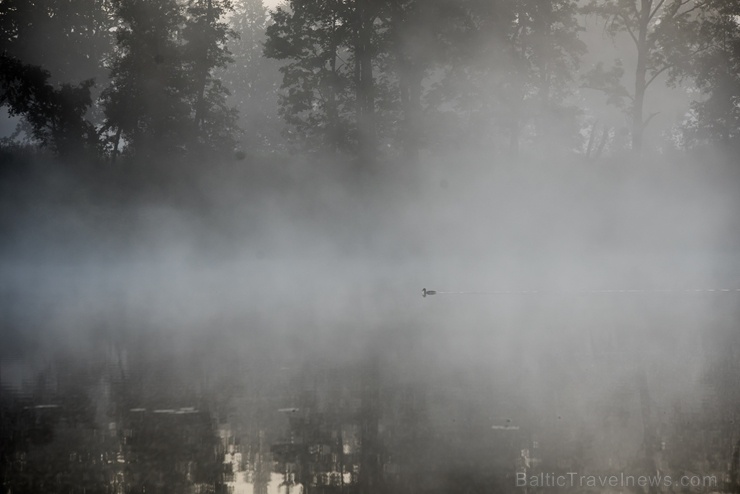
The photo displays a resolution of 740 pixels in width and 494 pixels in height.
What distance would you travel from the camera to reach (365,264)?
3988 cm

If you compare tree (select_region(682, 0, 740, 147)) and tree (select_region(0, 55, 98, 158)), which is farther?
tree (select_region(682, 0, 740, 147))

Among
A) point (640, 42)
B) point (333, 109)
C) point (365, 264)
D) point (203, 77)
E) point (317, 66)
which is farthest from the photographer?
point (203, 77)

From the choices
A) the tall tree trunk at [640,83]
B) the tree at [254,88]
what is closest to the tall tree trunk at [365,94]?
the tall tree trunk at [640,83]

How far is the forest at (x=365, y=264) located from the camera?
780 centimetres

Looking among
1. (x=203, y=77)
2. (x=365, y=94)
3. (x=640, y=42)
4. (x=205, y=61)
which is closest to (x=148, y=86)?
(x=203, y=77)

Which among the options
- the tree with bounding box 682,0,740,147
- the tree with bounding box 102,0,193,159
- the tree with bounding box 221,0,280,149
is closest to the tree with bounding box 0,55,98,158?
the tree with bounding box 102,0,193,159

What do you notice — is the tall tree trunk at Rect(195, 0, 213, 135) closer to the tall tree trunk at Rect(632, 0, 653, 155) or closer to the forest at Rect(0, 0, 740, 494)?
the forest at Rect(0, 0, 740, 494)

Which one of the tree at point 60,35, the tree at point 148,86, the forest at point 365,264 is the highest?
the tree at point 60,35

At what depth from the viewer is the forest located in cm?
780

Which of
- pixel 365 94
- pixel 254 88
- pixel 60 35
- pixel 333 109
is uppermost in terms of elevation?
pixel 254 88

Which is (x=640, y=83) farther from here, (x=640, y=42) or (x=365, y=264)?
(x=365, y=264)

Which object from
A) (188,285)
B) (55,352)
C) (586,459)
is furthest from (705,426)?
(188,285)

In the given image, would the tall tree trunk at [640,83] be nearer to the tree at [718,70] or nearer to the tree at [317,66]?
the tree at [718,70]

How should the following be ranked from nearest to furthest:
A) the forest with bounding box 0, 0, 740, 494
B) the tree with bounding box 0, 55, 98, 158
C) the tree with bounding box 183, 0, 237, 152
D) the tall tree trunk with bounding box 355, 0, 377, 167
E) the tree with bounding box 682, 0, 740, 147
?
the forest with bounding box 0, 0, 740, 494, the tree with bounding box 0, 55, 98, 158, the tall tree trunk with bounding box 355, 0, 377, 167, the tree with bounding box 183, 0, 237, 152, the tree with bounding box 682, 0, 740, 147
